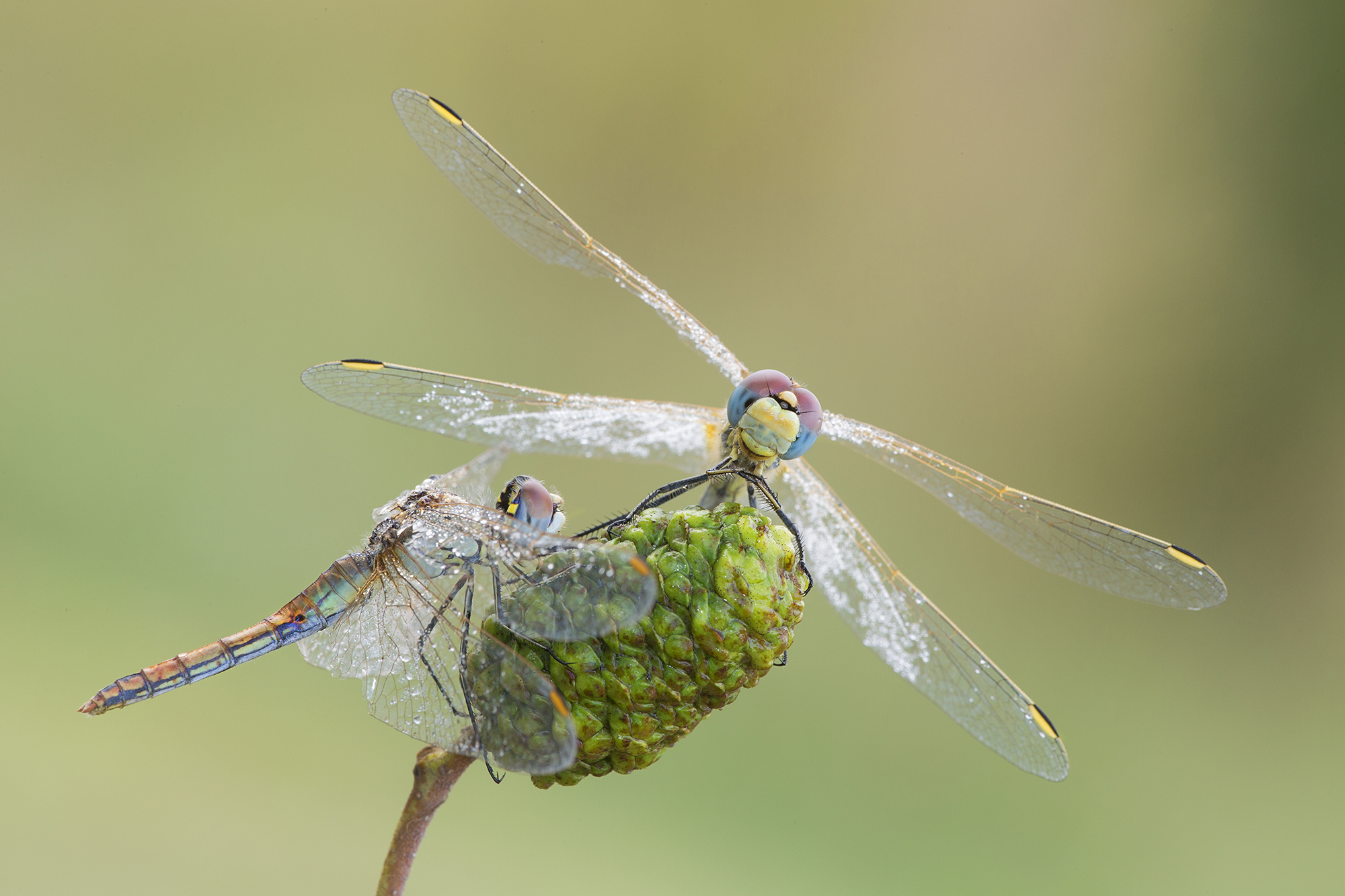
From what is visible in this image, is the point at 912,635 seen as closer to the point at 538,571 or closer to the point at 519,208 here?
the point at 538,571

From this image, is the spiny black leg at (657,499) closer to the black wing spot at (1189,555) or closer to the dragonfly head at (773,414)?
the dragonfly head at (773,414)

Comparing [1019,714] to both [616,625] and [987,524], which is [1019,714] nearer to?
[987,524]

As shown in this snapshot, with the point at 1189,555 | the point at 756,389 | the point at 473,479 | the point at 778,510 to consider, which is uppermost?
the point at 473,479

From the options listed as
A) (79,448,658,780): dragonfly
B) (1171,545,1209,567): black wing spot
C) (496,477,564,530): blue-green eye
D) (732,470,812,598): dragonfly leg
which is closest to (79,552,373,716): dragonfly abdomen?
(79,448,658,780): dragonfly

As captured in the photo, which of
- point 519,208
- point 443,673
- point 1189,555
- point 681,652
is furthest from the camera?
point 519,208

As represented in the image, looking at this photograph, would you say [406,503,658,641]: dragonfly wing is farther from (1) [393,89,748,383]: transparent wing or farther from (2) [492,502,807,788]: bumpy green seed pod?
(1) [393,89,748,383]: transparent wing

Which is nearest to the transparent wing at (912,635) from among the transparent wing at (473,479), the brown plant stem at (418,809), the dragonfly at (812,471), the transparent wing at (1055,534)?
the dragonfly at (812,471)

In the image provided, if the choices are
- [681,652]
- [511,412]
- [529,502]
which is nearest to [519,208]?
[511,412]

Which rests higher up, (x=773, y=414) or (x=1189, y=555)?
(x=773, y=414)
